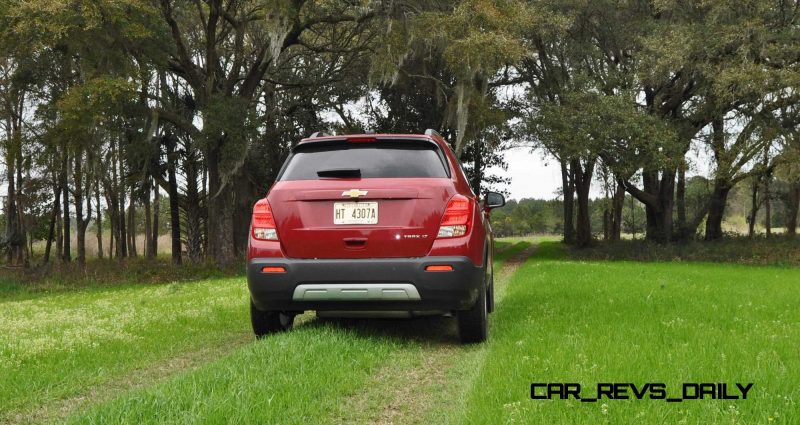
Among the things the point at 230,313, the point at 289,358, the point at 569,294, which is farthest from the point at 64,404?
the point at 569,294

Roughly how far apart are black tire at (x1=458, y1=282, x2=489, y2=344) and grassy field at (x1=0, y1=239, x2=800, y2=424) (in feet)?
0.61

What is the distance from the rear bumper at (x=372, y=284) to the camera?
17.1 ft

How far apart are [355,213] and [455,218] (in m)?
0.92

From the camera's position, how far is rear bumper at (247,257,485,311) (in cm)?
520

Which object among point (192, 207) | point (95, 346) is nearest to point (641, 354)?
point (95, 346)

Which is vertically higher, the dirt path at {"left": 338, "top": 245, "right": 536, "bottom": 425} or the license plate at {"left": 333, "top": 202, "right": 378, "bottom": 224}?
the license plate at {"left": 333, "top": 202, "right": 378, "bottom": 224}

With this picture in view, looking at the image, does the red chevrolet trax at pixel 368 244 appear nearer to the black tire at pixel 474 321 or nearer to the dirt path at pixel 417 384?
the black tire at pixel 474 321

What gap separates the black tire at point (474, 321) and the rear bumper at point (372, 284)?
0.36 metres

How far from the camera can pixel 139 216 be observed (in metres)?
55.1

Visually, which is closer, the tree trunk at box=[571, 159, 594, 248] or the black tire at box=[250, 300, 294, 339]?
the black tire at box=[250, 300, 294, 339]

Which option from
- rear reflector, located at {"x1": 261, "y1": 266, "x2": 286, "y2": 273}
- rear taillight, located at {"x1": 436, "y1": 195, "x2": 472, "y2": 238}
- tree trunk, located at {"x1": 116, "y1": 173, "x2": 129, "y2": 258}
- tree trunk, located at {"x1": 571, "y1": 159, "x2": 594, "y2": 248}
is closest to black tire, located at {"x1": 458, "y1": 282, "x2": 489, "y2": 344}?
rear taillight, located at {"x1": 436, "y1": 195, "x2": 472, "y2": 238}

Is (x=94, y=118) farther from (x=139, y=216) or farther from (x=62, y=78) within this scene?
(x=139, y=216)

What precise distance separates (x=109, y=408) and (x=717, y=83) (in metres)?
20.2

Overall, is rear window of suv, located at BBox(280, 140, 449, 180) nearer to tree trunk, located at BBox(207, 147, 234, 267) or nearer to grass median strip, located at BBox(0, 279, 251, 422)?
grass median strip, located at BBox(0, 279, 251, 422)
